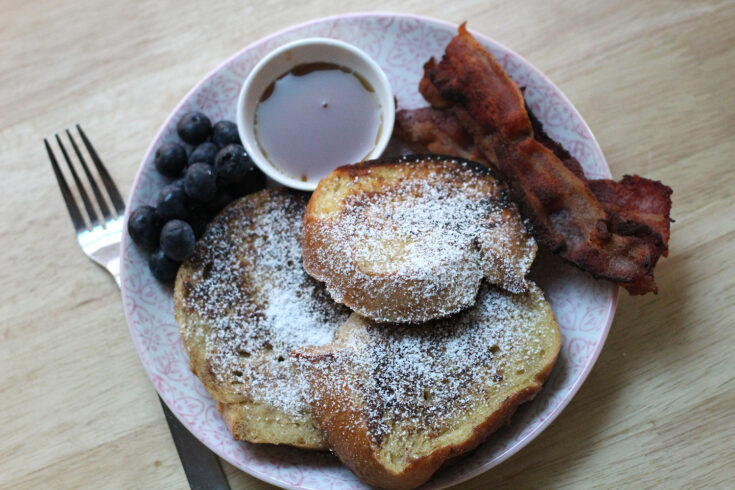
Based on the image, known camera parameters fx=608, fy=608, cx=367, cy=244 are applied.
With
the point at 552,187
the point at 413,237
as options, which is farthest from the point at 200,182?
the point at 552,187

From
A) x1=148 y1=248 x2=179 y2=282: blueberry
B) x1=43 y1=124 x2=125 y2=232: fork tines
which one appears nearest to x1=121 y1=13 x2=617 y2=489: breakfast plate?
x1=148 y1=248 x2=179 y2=282: blueberry

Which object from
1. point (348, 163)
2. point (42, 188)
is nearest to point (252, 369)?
point (348, 163)

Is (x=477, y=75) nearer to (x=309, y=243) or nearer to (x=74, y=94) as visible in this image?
(x=309, y=243)

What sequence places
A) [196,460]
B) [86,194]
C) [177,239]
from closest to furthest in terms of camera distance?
[177,239] < [196,460] < [86,194]

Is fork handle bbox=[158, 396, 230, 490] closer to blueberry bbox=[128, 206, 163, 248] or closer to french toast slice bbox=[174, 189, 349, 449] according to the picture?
french toast slice bbox=[174, 189, 349, 449]

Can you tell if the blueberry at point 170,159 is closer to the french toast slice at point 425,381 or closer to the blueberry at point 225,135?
the blueberry at point 225,135

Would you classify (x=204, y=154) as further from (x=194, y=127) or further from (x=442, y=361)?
(x=442, y=361)
